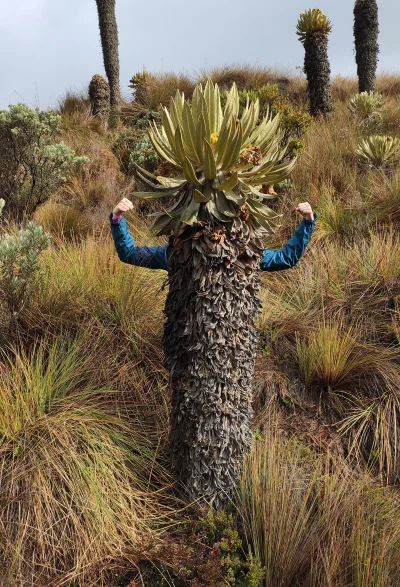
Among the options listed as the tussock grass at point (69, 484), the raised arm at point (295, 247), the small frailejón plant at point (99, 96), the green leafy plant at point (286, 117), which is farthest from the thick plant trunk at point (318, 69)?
the tussock grass at point (69, 484)

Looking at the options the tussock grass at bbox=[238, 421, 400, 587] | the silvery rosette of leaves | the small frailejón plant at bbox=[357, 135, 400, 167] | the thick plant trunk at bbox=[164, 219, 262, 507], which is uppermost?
the silvery rosette of leaves

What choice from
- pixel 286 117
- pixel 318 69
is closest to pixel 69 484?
pixel 286 117

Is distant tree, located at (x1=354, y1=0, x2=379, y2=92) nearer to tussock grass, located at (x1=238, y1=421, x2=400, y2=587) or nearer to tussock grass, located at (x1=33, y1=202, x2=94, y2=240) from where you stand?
tussock grass, located at (x1=33, y1=202, x2=94, y2=240)

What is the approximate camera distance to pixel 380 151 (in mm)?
6453

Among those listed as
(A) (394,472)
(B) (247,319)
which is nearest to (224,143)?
(B) (247,319)

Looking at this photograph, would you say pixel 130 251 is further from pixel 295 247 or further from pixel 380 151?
pixel 380 151

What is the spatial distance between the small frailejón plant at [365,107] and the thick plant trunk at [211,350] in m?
7.33

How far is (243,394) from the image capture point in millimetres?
2602

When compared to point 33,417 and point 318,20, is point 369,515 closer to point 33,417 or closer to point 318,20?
point 33,417

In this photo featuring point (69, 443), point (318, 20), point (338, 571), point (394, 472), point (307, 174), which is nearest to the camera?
point (338, 571)

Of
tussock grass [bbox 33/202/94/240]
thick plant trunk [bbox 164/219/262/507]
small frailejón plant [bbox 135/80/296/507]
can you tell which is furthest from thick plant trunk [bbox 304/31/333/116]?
thick plant trunk [bbox 164/219/262/507]

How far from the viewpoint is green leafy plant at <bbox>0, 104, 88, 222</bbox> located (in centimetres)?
579

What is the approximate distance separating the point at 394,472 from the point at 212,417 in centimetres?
137

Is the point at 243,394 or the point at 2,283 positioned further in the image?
the point at 2,283
